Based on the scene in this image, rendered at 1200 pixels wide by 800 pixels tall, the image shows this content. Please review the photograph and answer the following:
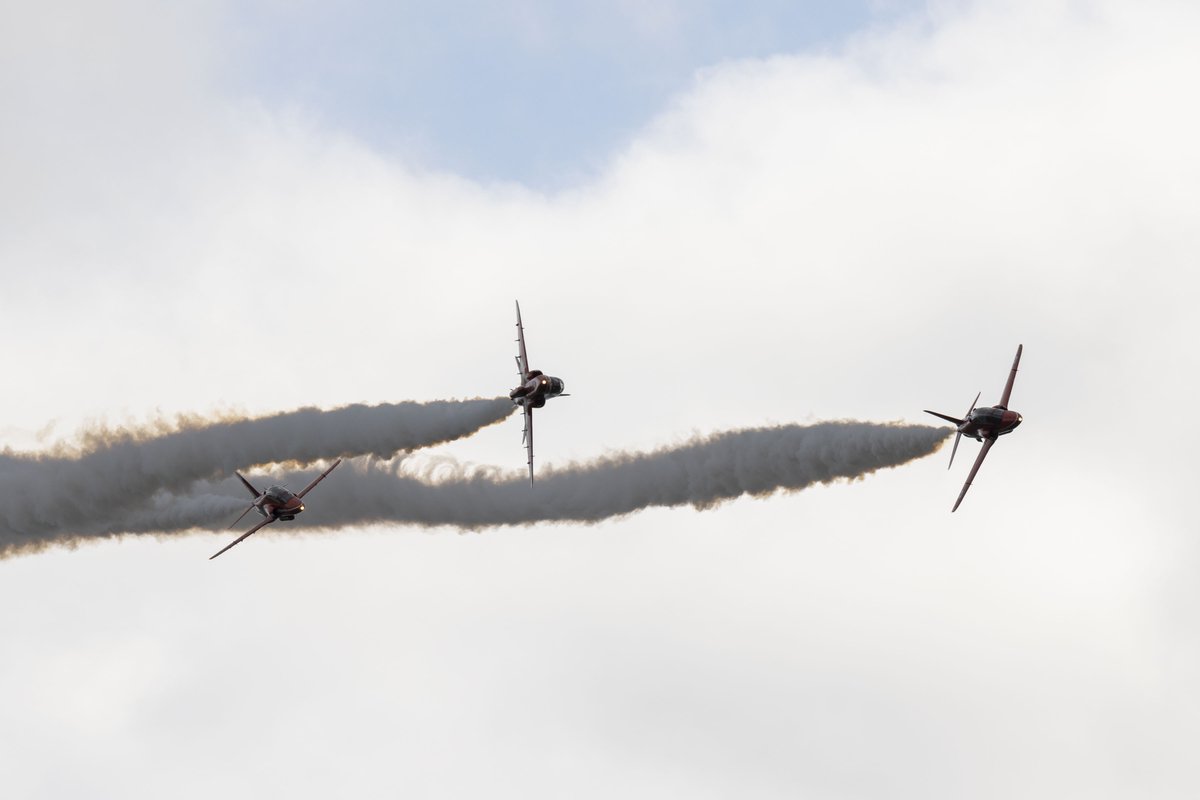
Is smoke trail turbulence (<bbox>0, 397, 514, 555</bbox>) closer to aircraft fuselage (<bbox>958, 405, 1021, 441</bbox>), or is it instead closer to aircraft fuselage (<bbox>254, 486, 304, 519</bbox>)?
aircraft fuselage (<bbox>254, 486, 304, 519</bbox>)

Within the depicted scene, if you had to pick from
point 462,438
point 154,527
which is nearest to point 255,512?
point 154,527

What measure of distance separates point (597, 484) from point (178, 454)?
22.2 metres

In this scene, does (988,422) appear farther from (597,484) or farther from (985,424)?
(597,484)

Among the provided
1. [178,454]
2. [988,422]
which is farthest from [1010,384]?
[178,454]

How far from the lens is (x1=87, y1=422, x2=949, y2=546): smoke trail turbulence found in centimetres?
13875

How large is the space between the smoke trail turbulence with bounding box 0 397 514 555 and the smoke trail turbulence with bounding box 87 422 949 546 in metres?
2.52

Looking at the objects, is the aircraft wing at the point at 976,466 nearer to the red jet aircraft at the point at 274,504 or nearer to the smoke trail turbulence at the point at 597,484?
Result: the smoke trail turbulence at the point at 597,484

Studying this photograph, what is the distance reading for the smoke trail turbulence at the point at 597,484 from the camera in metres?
139

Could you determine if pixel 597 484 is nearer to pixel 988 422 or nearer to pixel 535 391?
pixel 535 391

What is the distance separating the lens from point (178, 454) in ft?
457

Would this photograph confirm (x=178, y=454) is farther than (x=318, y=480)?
No

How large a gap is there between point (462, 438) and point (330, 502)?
14.8 m

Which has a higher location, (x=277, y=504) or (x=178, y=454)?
(x=178, y=454)

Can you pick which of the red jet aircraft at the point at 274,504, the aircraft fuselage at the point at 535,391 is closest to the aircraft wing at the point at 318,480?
the red jet aircraft at the point at 274,504
